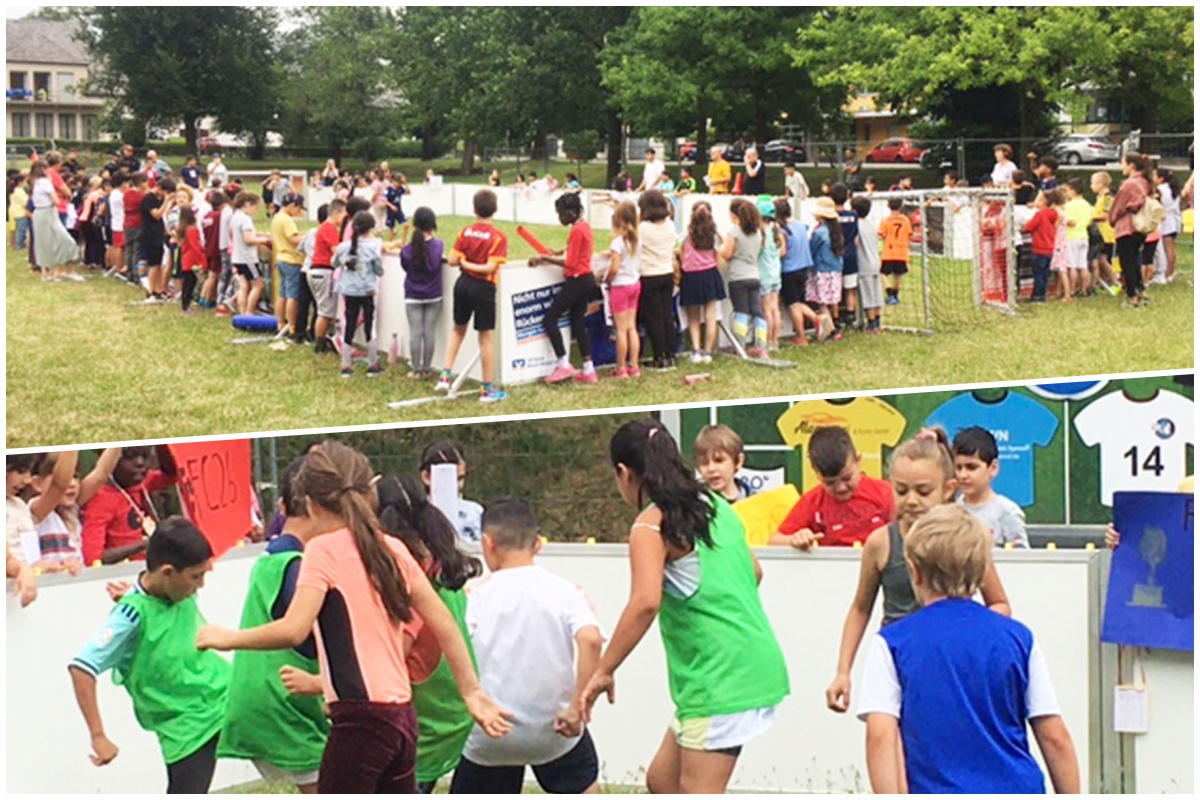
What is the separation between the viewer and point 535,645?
4.85 metres

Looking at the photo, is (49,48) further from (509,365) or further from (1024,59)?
(509,365)

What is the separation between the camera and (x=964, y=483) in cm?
584

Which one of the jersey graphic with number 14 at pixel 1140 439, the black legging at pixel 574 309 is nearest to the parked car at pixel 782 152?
the black legging at pixel 574 309

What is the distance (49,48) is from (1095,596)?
28194 mm

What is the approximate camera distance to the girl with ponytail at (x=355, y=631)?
14.4ft

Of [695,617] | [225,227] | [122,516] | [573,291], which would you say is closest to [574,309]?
[573,291]

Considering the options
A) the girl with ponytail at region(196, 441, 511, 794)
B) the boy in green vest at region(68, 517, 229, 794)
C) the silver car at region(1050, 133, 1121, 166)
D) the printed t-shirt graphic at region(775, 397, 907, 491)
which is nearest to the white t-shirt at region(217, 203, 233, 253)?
the printed t-shirt graphic at region(775, 397, 907, 491)

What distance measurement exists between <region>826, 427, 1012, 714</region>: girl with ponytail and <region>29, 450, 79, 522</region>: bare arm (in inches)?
139

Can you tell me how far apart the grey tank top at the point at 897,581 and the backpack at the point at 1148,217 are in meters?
11.6

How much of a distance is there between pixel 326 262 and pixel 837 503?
7.39 m

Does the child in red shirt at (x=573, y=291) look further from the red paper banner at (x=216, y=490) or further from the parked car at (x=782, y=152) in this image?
the parked car at (x=782, y=152)

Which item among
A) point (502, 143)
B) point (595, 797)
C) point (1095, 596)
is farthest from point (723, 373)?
point (502, 143)

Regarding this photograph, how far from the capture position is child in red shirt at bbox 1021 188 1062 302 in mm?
15727

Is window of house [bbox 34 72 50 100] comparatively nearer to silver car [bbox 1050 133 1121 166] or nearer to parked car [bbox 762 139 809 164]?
parked car [bbox 762 139 809 164]
